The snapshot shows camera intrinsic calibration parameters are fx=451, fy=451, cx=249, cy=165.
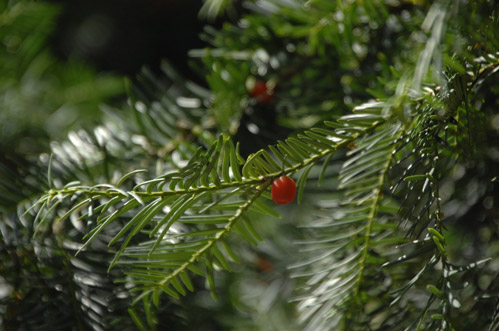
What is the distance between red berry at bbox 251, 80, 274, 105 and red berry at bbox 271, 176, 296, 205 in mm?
173

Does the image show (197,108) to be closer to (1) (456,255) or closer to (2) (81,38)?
(1) (456,255)

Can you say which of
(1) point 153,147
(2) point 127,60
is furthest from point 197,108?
(2) point 127,60

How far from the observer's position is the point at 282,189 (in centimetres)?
22

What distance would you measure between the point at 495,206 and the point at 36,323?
1.00 ft

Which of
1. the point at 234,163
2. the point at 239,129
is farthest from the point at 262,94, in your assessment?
the point at 234,163

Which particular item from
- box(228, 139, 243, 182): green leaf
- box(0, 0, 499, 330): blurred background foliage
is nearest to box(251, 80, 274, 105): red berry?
box(0, 0, 499, 330): blurred background foliage

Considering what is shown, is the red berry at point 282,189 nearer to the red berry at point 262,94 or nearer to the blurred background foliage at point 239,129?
the blurred background foliage at point 239,129

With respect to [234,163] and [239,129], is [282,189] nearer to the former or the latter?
[234,163]

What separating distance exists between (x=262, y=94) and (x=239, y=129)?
4cm

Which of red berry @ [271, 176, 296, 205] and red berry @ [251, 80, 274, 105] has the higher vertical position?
red berry @ [251, 80, 274, 105]

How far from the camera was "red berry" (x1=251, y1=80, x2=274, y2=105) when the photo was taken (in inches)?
15.0

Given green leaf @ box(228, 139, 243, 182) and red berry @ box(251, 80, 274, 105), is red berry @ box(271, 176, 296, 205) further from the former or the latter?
red berry @ box(251, 80, 274, 105)

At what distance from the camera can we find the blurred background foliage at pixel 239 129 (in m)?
0.26

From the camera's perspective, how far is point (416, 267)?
29 cm
